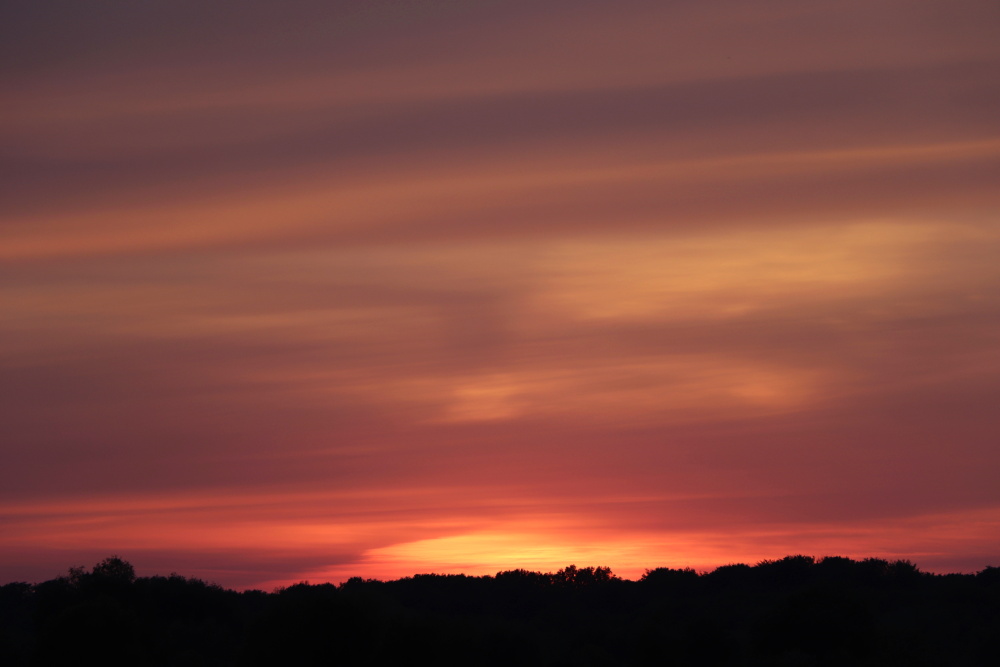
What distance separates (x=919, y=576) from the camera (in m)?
145

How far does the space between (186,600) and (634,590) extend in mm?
58538

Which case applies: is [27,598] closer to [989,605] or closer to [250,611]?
[250,611]

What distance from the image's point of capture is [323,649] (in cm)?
7356

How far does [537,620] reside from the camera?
14212 centimetres

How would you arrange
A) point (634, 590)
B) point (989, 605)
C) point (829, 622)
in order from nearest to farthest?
point (829, 622)
point (989, 605)
point (634, 590)

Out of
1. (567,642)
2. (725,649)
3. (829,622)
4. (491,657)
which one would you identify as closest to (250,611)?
(567,642)

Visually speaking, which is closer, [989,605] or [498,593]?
[989,605]

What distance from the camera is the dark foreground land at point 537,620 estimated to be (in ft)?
243

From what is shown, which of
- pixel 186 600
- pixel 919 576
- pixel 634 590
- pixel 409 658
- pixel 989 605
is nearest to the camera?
pixel 409 658

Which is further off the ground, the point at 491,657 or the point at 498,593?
the point at 498,593

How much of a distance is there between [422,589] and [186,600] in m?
41.7

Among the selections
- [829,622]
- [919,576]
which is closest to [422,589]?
[919,576]

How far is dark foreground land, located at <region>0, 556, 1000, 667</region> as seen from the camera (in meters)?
74.2

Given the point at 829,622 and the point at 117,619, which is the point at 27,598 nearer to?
the point at 117,619
